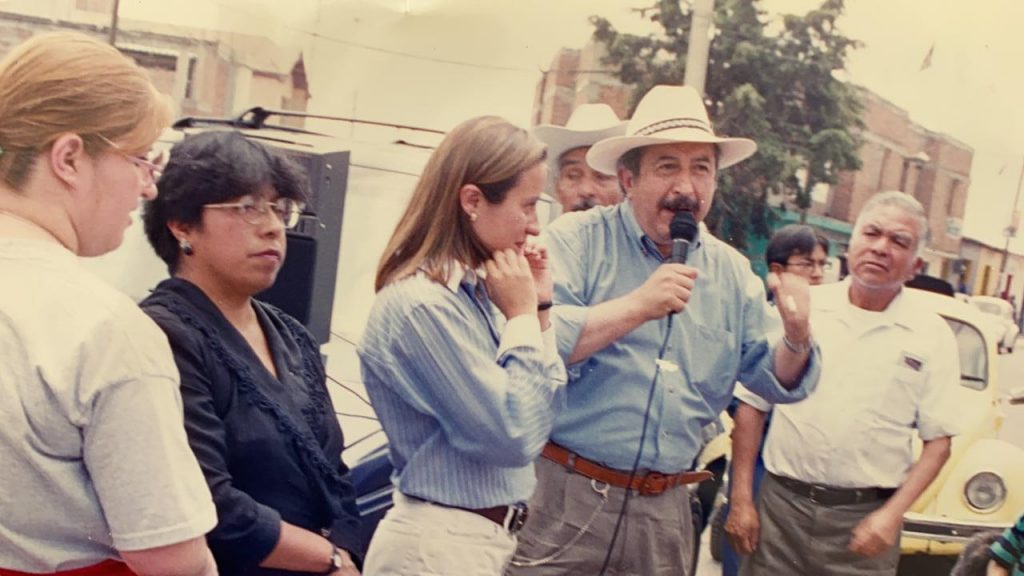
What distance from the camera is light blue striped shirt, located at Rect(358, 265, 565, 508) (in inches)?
52.9

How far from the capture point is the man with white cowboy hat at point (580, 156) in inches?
91.9

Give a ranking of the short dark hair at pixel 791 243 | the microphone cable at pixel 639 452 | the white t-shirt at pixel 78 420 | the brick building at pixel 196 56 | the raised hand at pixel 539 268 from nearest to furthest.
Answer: the white t-shirt at pixel 78 420, the raised hand at pixel 539 268, the microphone cable at pixel 639 452, the brick building at pixel 196 56, the short dark hair at pixel 791 243

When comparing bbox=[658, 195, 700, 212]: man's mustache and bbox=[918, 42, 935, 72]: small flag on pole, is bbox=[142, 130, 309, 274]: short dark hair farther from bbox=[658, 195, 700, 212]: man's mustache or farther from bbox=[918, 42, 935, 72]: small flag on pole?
bbox=[918, 42, 935, 72]: small flag on pole

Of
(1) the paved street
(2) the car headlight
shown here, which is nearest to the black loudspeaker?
(1) the paved street

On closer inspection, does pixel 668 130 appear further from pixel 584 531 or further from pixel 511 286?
pixel 584 531

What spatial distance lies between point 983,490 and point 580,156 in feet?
4.87

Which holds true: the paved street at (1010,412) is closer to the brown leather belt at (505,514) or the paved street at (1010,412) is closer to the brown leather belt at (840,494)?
the brown leather belt at (840,494)

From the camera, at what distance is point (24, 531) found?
90 centimetres

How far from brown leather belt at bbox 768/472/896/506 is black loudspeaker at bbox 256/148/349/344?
3.63 feet

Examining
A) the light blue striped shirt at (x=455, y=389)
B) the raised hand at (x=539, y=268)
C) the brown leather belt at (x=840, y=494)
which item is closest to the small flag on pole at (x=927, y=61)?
the brown leather belt at (x=840, y=494)

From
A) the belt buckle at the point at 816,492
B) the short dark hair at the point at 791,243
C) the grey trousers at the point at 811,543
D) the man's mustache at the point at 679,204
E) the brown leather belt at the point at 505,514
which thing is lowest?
the grey trousers at the point at 811,543

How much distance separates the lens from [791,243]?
2424 millimetres

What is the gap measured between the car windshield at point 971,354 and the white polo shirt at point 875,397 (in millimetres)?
147

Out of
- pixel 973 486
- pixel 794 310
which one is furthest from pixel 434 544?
pixel 973 486
